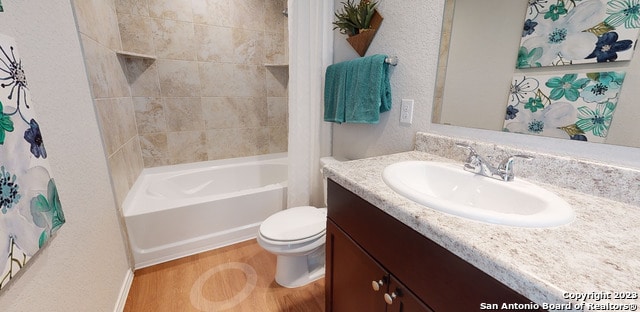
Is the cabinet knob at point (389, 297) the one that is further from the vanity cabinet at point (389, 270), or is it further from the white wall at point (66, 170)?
the white wall at point (66, 170)

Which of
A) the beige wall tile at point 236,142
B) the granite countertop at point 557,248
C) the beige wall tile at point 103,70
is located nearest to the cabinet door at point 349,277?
the granite countertop at point 557,248

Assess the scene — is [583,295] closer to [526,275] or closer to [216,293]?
[526,275]

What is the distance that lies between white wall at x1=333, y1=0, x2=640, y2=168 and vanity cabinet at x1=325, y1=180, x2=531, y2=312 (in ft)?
1.85

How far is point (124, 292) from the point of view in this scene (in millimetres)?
1399

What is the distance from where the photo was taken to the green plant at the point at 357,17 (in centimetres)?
132

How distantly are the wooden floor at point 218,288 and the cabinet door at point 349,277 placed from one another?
1.42ft

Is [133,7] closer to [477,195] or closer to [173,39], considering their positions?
[173,39]

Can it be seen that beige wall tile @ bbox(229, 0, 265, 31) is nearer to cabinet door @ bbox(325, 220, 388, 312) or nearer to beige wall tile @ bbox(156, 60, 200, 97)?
beige wall tile @ bbox(156, 60, 200, 97)

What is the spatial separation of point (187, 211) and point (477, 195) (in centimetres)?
176

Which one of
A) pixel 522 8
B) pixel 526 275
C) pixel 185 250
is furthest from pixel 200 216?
pixel 522 8

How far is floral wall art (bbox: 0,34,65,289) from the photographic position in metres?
0.58

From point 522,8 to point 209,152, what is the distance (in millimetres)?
2520

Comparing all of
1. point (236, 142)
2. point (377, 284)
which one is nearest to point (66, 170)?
point (377, 284)

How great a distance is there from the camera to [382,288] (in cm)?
71
